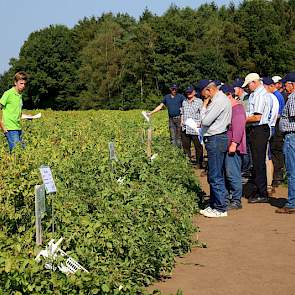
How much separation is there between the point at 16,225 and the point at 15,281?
1558 mm

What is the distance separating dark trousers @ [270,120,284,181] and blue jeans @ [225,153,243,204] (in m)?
2.15

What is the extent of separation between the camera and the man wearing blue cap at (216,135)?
832 centimetres

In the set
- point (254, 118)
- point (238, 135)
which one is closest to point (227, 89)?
point (254, 118)

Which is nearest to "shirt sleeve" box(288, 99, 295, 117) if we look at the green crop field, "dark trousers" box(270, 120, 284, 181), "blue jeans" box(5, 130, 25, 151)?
the green crop field

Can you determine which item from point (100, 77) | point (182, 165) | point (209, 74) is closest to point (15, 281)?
point (182, 165)

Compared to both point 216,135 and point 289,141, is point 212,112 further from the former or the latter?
point 289,141

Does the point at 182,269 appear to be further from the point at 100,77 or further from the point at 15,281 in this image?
the point at 100,77

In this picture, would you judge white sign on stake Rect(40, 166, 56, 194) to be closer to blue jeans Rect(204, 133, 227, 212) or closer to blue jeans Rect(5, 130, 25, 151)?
blue jeans Rect(204, 133, 227, 212)

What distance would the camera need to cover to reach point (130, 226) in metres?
5.60

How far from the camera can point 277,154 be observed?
11.1 meters

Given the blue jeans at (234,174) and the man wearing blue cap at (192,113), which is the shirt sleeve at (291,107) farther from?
the man wearing blue cap at (192,113)

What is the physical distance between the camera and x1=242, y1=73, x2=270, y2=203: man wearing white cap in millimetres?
9070

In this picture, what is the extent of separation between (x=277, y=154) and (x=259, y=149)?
196 centimetres

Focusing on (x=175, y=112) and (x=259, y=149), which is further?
(x=175, y=112)
